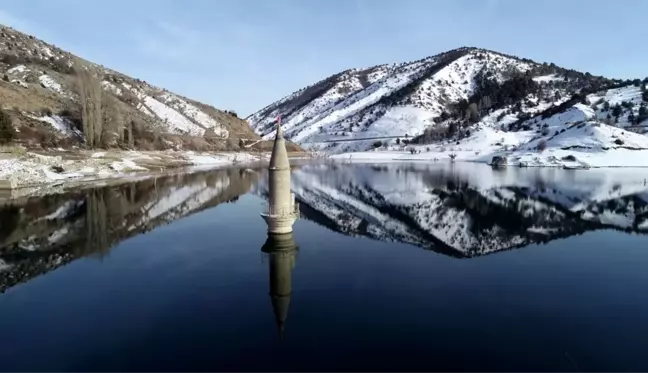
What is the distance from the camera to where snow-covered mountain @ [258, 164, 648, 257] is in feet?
98.1

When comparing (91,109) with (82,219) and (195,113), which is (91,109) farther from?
(195,113)

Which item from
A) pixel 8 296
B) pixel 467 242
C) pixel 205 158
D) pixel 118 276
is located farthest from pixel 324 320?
pixel 205 158

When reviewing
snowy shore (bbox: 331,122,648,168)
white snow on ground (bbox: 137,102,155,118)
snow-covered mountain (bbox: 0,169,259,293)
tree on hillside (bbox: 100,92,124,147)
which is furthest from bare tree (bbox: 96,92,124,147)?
snowy shore (bbox: 331,122,648,168)

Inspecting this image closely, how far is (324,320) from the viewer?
585 inches

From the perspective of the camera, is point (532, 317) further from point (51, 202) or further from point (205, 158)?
point (205, 158)

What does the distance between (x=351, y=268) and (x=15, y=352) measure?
44.9ft

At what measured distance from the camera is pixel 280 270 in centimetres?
2095

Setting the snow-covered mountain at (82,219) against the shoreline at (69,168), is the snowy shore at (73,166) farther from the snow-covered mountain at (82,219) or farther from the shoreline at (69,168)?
the snow-covered mountain at (82,219)

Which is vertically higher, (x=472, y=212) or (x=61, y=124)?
(x=61, y=124)

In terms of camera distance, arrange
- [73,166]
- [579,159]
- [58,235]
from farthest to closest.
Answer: [579,159]
[73,166]
[58,235]

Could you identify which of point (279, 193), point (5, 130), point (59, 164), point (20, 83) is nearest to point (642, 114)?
point (279, 193)

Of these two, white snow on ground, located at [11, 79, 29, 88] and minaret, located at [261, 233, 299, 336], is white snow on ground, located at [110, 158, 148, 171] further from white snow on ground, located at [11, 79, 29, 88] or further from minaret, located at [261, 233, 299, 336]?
minaret, located at [261, 233, 299, 336]

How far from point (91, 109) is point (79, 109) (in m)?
Answer: 17.7

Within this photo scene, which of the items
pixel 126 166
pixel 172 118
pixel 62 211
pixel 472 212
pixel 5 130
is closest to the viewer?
pixel 62 211
